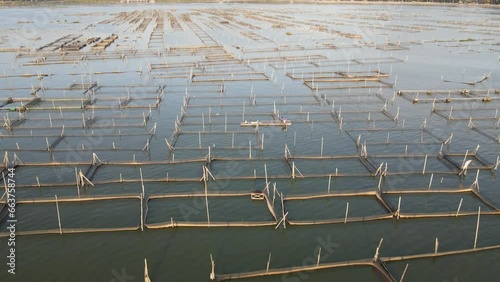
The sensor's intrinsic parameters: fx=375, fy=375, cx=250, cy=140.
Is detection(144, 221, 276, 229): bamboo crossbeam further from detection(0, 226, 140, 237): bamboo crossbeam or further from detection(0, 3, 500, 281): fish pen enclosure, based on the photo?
detection(0, 226, 140, 237): bamboo crossbeam

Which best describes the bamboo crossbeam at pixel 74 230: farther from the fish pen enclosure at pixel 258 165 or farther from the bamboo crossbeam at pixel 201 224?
the bamboo crossbeam at pixel 201 224

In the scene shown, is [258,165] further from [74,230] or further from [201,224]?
[74,230]

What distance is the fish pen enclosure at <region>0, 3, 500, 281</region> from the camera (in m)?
18.7

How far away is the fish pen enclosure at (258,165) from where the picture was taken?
18719 mm

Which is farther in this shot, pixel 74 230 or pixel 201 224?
pixel 201 224

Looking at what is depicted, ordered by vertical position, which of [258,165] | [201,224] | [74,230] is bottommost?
[74,230]

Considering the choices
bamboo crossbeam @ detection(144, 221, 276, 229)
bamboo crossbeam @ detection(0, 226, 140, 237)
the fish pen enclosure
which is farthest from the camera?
bamboo crossbeam @ detection(144, 221, 276, 229)

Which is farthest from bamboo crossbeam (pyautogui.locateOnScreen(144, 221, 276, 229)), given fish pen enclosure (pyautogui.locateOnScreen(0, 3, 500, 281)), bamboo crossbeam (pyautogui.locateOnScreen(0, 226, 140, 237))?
bamboo crossbeam (pyautogui.locateOnScreen(0, 226, 140, 237))

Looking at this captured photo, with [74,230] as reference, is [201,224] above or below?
above

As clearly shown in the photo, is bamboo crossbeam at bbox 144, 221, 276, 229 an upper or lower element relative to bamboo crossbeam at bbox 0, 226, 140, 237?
upper

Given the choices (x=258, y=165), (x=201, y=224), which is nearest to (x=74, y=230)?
(x=201, y=224)

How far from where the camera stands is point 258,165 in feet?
85.5

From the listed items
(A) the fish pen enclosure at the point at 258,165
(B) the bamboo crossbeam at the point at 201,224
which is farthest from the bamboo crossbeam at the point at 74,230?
(B) the bamboo crossbeam at the point at 201,224

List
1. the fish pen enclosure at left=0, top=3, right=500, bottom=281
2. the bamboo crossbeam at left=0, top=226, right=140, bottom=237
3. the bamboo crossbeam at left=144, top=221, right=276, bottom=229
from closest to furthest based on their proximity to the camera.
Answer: the fish pen enclosure at left=0, top=3, right=500, bottom=281, the bamboo crossbeam at left=0, top=226, right=140, bottom=237, the bamboo crossbeam at left=144, top=221, right=276, bottom=229
